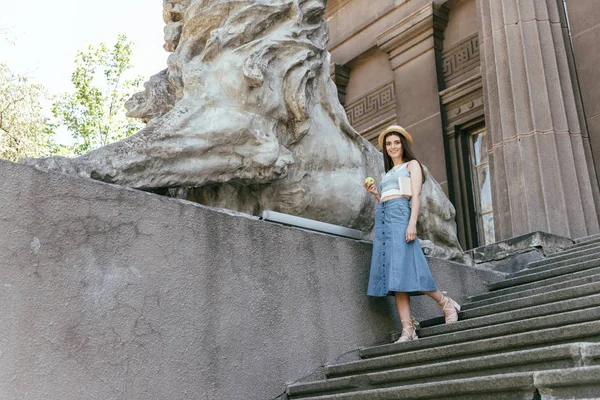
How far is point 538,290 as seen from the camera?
5.59 metres

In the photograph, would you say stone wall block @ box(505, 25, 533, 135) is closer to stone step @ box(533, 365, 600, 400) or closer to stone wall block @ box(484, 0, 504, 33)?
stone wall block @ box(484, 0, 504, 33)

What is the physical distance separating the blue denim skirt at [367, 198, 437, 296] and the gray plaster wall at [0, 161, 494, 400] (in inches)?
10.3

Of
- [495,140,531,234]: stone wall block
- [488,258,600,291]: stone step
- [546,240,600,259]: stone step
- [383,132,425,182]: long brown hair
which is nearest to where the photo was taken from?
[383,132,425,182]: long brown hair

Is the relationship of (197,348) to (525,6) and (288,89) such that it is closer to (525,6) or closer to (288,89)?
(288,89)

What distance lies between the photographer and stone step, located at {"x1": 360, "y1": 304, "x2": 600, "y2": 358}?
4.08m

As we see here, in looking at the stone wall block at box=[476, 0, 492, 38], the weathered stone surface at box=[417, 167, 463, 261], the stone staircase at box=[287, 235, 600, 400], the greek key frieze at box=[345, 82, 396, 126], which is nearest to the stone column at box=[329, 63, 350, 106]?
the greek key frieze at box=[345, 82, 396, 126]

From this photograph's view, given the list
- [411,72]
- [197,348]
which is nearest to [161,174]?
[197,348]

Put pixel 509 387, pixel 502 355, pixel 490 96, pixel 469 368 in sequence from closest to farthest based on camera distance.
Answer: pixel 509 387, pixel 502 355, pixel 469 368, pixel 490 96

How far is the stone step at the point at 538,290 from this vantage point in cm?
516

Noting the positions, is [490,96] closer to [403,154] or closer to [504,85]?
[504,85]

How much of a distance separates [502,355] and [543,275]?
288 centimetres

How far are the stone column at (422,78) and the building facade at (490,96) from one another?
2 cm

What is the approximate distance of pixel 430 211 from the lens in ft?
21.8

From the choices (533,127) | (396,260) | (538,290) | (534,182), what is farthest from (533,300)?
(533,127)
